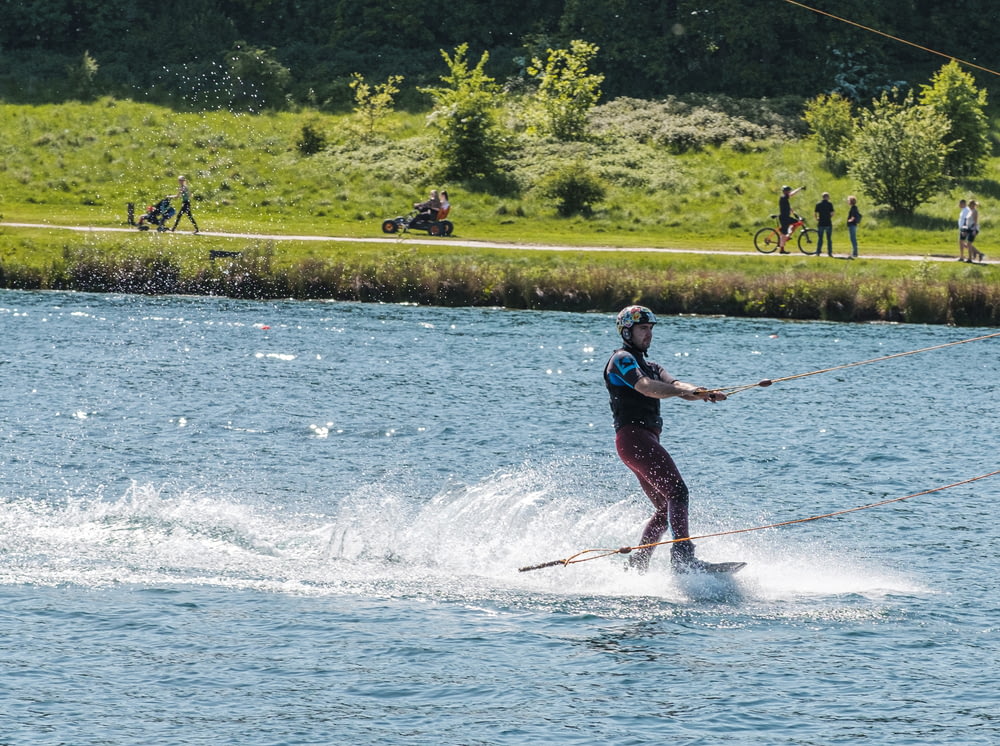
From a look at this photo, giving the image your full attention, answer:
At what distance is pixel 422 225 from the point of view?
4622cm

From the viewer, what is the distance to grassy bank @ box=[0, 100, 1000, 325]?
38531mm

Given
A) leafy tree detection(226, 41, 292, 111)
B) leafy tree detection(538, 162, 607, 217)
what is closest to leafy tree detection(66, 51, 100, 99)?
leafy tree detection(226, 41, 292, 111)

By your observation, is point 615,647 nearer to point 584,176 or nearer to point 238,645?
point 238,645

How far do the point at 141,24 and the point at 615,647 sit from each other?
65697 millimetres

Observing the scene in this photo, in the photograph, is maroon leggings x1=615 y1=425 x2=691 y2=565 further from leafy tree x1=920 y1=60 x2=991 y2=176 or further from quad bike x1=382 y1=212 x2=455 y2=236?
leafy tree x1=920 y1=60 x2=991 y2=176

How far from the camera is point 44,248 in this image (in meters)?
41.6

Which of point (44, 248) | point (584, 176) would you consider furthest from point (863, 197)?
point (44, 248)

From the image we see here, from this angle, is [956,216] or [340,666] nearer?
[340,666]

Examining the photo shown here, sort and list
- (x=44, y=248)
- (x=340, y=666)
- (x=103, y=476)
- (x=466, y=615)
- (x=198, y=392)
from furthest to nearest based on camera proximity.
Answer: (x=44, y=248), (x=198, y=392), (x=103, y=476), (x=466, y=615), (x=340, y=666)

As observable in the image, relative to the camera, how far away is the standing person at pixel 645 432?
1442cm

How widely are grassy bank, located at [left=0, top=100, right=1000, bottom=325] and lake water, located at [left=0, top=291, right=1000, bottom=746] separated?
8.10 meters

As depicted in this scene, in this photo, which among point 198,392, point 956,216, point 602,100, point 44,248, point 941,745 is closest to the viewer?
point 941,745

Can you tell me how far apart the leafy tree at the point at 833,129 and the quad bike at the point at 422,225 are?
17.4 m

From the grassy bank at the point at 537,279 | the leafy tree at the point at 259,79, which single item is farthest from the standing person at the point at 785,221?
the leafy tree at the point at 259,79
